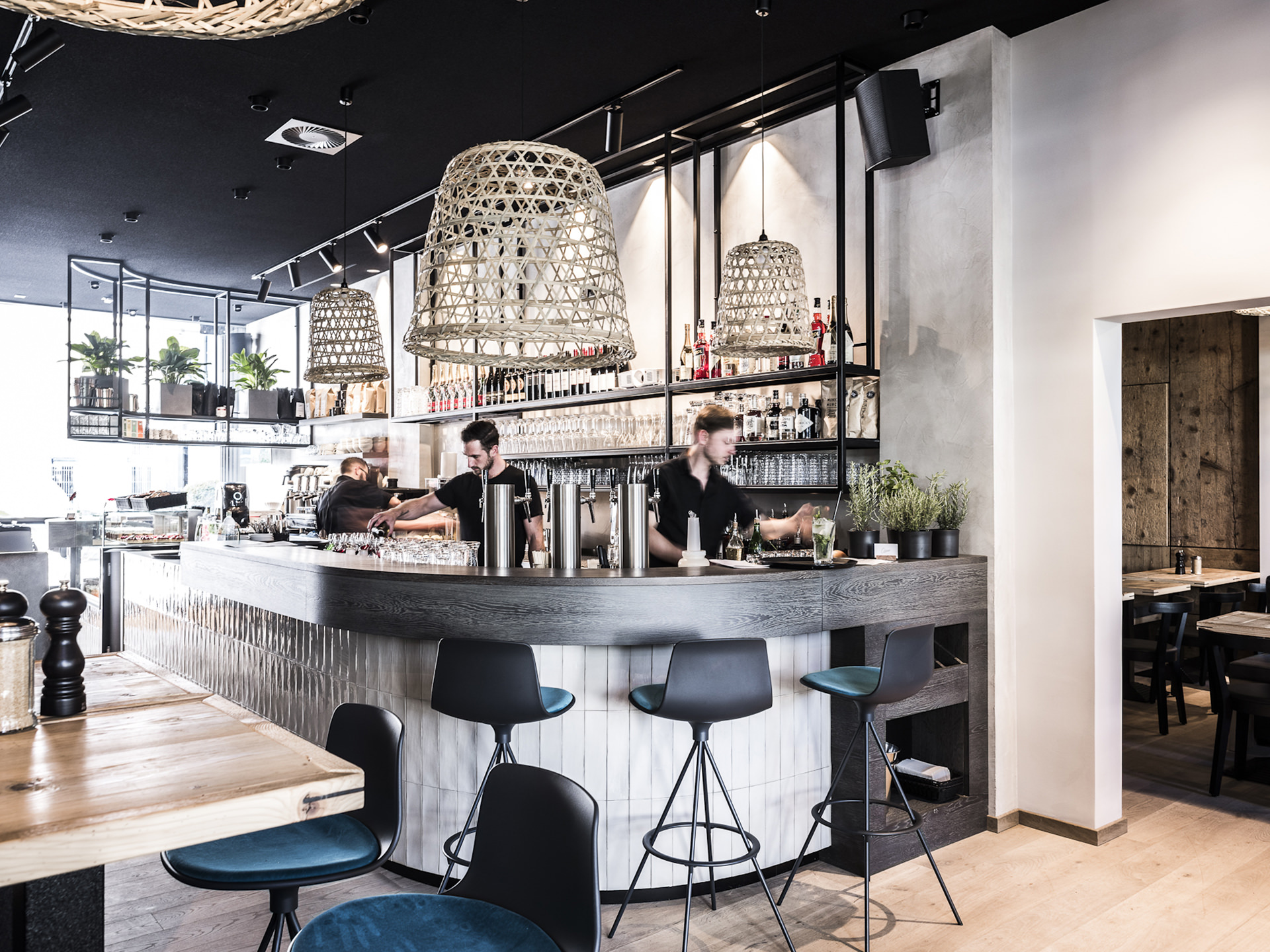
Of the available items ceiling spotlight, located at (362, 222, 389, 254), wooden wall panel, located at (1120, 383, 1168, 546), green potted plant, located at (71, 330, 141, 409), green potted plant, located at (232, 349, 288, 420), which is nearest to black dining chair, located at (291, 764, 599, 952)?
ceiling spotlight, located at (362, 222, 389, 254)

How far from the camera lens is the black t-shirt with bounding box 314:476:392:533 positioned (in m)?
5.71

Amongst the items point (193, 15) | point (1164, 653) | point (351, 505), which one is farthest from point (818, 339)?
point (193, 15)

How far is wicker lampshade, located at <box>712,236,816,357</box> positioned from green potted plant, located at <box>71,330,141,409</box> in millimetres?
6714

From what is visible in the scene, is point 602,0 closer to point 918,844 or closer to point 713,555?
point 713,555

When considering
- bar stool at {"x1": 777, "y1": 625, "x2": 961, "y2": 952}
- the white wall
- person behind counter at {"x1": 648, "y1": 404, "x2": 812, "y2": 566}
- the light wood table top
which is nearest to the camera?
the light wood table top

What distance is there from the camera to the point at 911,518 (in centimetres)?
391

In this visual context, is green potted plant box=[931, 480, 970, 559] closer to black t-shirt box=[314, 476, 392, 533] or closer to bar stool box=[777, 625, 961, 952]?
bar stool box=[777, 625, 961, 952]

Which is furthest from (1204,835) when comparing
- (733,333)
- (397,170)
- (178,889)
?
(397,170)

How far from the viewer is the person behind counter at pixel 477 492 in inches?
183

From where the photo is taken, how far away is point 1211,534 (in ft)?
22.7

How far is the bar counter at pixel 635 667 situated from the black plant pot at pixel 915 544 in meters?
0.11

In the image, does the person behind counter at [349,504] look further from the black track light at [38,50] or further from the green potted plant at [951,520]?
the green potted plant at [951,520]

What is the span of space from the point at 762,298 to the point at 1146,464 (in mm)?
5022

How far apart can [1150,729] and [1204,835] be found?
1.89m
